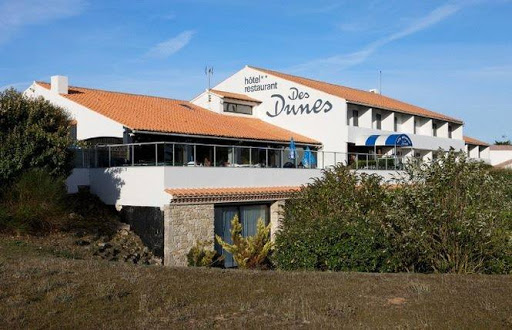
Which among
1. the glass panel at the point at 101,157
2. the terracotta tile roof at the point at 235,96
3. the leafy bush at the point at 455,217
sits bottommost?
the leafy bush at the point at 455,217

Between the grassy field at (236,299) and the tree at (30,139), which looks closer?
the grassy field at (236,299)

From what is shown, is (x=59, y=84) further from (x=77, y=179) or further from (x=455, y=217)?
(x=455, y=217)

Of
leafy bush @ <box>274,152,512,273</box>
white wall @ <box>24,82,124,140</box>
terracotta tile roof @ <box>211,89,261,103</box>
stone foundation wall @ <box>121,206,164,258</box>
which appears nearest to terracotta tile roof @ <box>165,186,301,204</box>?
stone foundation wall @ <box>121,206,164,258</box>

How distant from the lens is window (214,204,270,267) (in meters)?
23.8

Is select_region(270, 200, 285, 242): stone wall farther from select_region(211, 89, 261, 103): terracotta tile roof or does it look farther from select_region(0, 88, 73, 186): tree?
select_region(211, 89, 261, 103): terracotta tile roof

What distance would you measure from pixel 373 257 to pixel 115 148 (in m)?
13.0

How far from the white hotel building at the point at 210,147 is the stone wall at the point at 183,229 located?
0.04 metres

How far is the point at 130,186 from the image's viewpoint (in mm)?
23281

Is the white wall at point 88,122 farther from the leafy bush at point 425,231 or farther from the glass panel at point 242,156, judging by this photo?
the leafy bush at point 425,231

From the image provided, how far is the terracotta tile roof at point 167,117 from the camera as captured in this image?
87.2 feet

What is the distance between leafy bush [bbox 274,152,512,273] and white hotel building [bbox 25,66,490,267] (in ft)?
21.0

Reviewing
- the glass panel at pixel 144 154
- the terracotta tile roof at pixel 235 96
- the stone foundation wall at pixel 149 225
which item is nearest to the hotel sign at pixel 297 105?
the terracotta tile roof at pixel 235 96

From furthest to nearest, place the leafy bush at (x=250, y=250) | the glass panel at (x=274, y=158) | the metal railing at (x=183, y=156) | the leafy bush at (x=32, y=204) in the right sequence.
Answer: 1. the glass panel at (x=274, y=158)
2. the metal railing at (x=183, y=156)
3. the leafy bush at (x=250, y=250)
4. the leafy bush at (x=32, y=204)

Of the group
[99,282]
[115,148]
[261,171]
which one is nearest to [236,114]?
[261,171]
